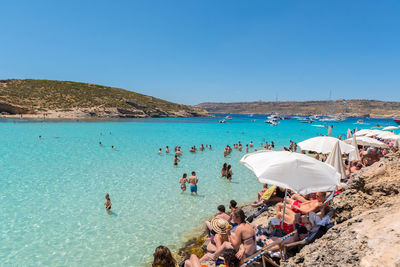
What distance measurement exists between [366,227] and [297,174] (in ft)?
6.85

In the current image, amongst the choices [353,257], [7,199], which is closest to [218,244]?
[353,257]

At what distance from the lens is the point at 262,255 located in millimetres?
4262

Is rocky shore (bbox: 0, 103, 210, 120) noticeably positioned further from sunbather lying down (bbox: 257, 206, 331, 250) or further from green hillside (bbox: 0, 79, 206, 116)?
sunbather lying down (bbox: 257, 206, 331, 250)

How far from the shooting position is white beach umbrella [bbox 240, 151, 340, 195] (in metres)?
4.55

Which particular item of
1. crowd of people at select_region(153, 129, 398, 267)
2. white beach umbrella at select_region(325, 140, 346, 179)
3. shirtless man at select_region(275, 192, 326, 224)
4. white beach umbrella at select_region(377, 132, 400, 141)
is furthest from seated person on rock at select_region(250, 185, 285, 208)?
white beach umbrella at select_region(377, 132, 400, 141)

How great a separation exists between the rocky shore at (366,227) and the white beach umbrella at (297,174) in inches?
23.9

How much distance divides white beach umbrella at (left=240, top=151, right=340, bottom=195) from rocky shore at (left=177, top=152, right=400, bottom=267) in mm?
606

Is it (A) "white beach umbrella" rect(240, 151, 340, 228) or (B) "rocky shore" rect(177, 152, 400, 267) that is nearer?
(B) "rocky shore" rect(177, 152, 400, 267)

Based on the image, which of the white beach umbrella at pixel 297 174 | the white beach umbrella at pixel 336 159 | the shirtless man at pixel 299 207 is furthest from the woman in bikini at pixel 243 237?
the white beach umbrella at pixel 336 159

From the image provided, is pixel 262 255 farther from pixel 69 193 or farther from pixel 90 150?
pixel 90 150

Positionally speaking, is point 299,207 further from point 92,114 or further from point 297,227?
point 92,114

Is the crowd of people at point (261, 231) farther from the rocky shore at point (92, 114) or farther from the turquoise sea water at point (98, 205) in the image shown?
the rocky shore at point (92, 114)

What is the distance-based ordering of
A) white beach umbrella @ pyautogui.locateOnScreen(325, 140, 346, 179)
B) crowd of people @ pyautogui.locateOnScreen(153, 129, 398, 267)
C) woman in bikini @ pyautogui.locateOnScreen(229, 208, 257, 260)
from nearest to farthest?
crowd of people @ pyautogui.locateOnScreen(153, 129, 398, 267)
woman in bikini @ pyautogui.locateOnScreen(229, 208, 257, 260)
white beach umbrella @ pyautogui.locateOnScreen(325, 140, 346, 179)

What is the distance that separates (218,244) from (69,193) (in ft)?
30.4
